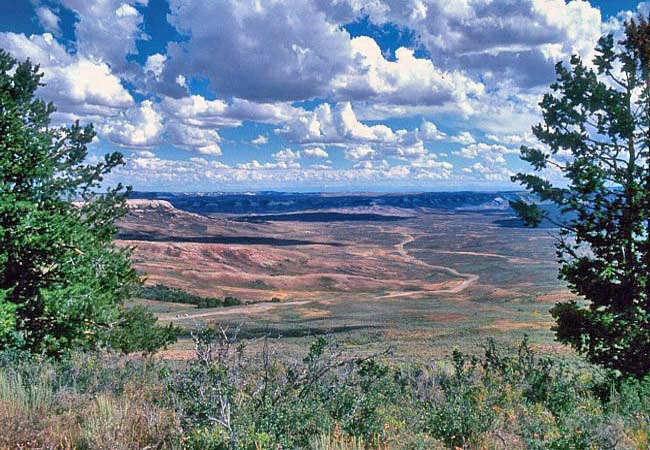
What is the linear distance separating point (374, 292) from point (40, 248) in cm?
9359

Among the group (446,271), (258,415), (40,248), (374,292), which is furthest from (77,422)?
(446,271)

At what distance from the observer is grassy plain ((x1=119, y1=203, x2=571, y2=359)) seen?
122 ft

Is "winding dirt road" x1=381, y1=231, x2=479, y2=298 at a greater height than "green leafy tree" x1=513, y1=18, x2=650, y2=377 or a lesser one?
lesser

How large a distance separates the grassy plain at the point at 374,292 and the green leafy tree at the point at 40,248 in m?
3.93

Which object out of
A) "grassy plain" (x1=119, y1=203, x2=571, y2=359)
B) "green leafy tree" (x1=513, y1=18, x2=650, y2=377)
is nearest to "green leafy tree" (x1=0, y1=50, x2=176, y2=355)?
"grassy plain" (x1=119, y1=203, x2=571, y2=359)

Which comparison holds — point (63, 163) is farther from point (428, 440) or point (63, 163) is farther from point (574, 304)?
point (574, 304)

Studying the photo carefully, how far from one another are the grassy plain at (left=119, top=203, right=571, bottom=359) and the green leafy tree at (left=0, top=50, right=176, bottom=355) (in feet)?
12.9

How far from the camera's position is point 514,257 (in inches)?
6570

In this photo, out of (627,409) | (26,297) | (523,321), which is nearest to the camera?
(627,409)

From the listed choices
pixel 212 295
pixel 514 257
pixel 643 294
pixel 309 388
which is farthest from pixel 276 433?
pixel 514 257

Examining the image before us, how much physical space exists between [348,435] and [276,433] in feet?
2.48

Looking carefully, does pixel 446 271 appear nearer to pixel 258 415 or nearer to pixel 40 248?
pixel 40 248

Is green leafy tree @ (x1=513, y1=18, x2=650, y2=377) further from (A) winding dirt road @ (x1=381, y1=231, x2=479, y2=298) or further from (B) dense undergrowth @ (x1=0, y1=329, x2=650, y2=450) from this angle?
(A) winding dirt road @ (x1=381, y1=231, x2=479, y2=298)

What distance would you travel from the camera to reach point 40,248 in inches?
443
